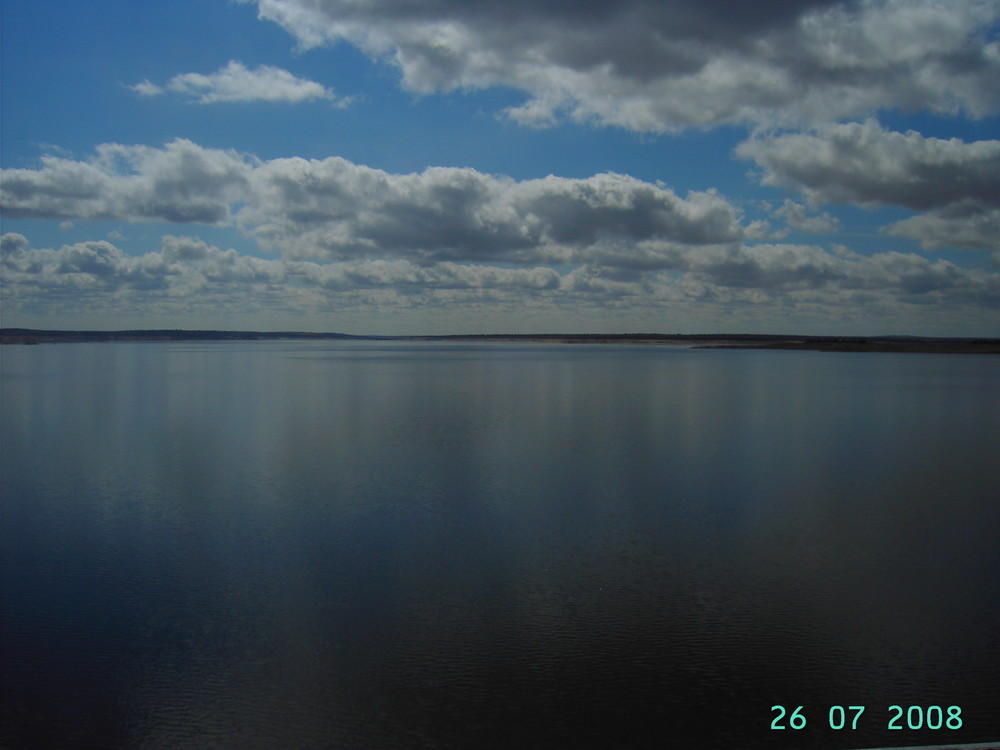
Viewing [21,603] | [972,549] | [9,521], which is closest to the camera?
[21,603]

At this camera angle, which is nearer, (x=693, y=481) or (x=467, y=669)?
(x=467, y=669)

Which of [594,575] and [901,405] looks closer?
[594,575]

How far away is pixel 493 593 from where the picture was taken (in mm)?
9023

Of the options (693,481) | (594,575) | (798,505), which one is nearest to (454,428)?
(693,481)

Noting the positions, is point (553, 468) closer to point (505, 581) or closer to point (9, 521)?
point (505, 581)

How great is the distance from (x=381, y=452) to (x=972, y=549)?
40.9 ft

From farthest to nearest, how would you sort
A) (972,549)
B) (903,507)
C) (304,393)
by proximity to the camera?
(304,393) < (903,507) < (972,549)

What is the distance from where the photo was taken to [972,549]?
10.9 m

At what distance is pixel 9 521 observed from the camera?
12461 mm

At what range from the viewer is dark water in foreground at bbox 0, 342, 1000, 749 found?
648 centimetres

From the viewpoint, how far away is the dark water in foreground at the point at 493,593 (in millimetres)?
6484

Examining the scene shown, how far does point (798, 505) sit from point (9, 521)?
13212 mm

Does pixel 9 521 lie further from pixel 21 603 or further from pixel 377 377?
pixel 377 377

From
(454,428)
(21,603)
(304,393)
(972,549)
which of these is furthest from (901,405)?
(21,603)
